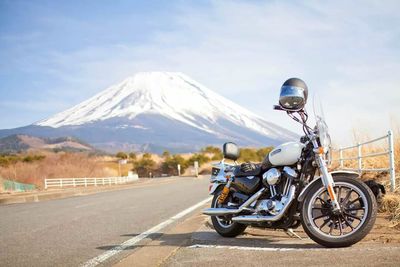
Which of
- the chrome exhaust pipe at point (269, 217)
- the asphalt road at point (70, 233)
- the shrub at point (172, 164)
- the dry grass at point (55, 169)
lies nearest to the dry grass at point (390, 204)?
the chrome exhaust pipe at point (269, 217)

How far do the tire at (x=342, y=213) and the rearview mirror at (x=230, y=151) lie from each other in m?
1.38

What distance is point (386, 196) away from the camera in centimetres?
685

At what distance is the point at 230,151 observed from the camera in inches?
237

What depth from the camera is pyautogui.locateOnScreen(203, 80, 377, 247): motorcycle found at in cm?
466

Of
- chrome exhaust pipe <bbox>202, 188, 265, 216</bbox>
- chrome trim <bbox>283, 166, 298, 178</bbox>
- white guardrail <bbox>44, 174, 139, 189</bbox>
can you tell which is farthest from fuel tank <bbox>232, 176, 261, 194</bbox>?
white guardrail <bbox>44, 174, 139, 189</bbox>

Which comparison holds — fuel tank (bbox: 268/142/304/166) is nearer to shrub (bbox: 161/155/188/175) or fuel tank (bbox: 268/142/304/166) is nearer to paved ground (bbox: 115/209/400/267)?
paved ground (bbox: 115/209/400/267)

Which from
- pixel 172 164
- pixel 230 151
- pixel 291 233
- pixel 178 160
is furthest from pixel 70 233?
pixel 172 164

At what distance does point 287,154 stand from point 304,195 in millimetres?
462

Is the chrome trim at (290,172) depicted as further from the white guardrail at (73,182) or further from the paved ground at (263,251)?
the white guardrail at (73,182)

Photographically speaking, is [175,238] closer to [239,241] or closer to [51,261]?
[239,241]

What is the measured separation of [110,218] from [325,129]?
4.94 m

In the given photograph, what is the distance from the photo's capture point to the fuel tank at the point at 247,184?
18.1 ft

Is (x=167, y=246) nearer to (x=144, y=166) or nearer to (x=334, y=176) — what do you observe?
(x=334, y=176)

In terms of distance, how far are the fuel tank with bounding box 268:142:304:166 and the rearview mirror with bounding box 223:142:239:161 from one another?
2.87ft
